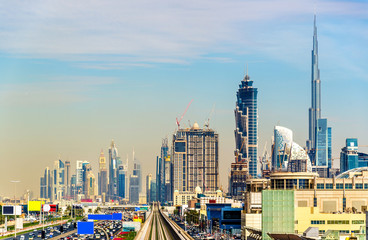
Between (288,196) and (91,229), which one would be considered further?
(91,229)

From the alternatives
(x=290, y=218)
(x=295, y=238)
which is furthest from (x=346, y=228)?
(x=295, y=238)

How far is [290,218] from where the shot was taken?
164m

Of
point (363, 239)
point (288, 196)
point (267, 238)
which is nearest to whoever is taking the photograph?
point (363, 239)

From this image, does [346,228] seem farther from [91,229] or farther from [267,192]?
[91,229]

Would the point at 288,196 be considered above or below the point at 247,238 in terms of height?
above

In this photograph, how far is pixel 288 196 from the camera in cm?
16800

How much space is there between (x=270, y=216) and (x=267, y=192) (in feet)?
21.3

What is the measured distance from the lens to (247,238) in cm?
19675

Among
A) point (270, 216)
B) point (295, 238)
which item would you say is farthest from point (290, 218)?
point (295, 238)

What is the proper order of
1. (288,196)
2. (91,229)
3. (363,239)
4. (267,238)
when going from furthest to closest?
1. (91,229)
2. (288,196)
3. (267,238)
4. (363,239)

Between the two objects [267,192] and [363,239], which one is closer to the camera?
[363,239]

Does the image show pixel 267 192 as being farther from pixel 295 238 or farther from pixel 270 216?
pixel 295 238

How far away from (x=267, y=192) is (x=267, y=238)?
14188mm

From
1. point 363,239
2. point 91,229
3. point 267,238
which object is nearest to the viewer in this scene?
point 363,239
